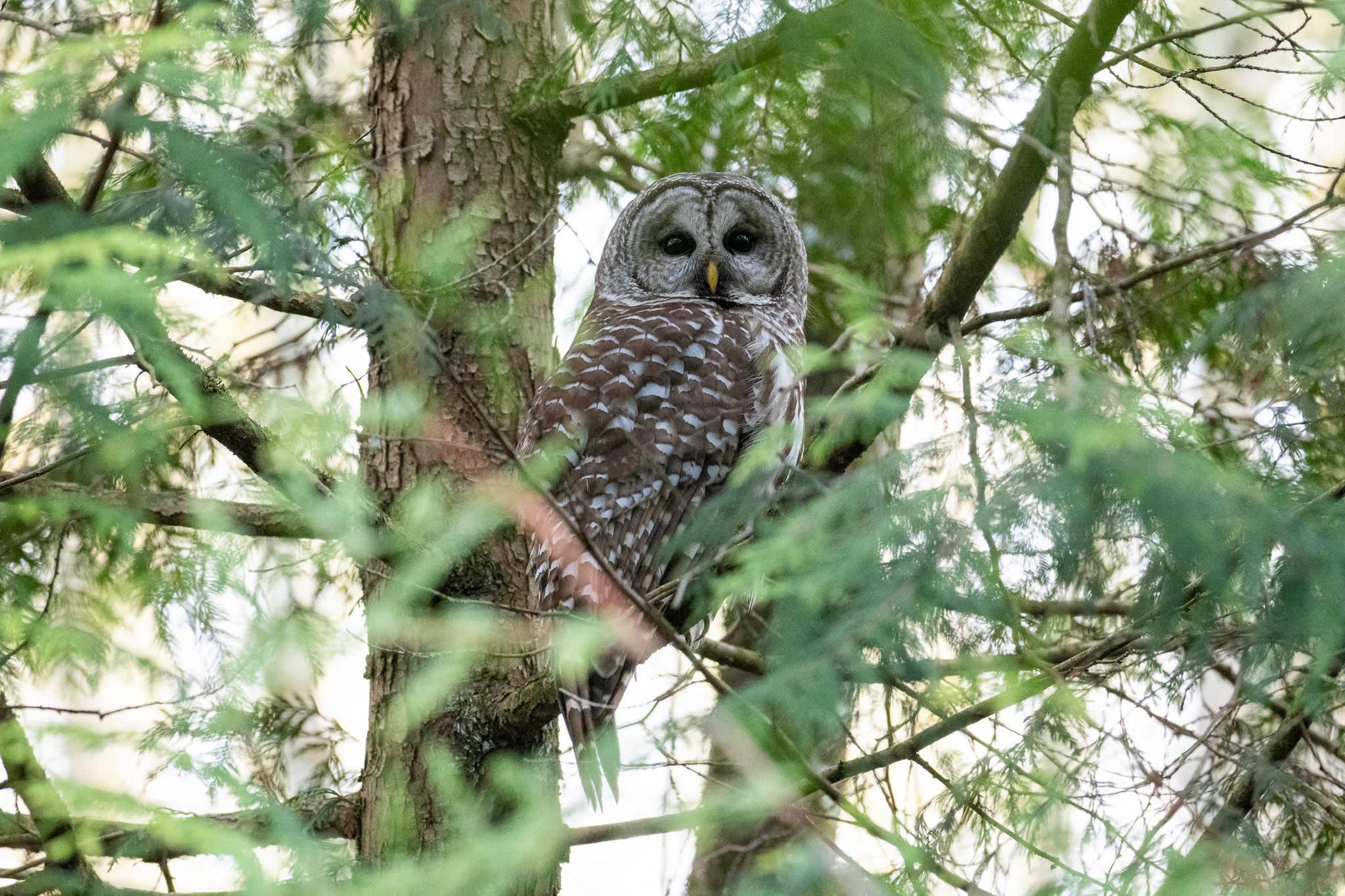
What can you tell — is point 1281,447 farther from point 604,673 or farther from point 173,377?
point 173,377

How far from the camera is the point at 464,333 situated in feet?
11.8

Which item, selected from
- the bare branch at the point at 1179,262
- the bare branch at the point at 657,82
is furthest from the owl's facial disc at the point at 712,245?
the bare branch at the point at 1179,262

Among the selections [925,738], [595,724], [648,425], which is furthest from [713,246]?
[925,738]

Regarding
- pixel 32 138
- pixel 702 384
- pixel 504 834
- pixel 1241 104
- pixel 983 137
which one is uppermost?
pixel 1241 104

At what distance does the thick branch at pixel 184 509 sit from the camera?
3.17 meters

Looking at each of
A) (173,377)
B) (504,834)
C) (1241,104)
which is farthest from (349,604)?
(1241,104)

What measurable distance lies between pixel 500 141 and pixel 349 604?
1895 mm

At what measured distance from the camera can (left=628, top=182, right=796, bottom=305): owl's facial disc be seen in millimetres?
4426

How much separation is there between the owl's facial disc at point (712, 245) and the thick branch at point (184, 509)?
1703 mm

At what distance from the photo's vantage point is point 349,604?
4574mm

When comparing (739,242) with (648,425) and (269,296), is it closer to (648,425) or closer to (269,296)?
(648,425)

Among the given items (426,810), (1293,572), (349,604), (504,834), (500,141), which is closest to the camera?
(1293,572)

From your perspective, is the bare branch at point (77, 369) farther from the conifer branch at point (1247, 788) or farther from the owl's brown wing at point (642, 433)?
the conifer branch at point (1247, 788)

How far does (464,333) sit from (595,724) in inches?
49.0
